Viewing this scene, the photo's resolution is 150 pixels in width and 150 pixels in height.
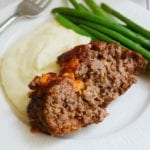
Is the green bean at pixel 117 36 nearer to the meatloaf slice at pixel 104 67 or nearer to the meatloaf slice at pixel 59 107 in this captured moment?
the meatloaf slice at pixel 104 67

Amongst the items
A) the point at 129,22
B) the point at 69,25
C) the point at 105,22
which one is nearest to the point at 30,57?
the point at 69,25

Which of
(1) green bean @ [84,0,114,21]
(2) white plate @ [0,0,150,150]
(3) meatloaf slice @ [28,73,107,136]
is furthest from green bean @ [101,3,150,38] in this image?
(3) meatloaf slice @ [28,73,107,136]

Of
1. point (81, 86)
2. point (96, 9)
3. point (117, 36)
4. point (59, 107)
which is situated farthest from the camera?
point (96, 9)

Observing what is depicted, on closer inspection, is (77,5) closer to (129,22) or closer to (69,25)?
(69,25)

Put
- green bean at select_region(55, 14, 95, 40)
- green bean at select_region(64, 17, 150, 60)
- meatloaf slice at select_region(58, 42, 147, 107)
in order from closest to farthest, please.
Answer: meatloaf slice at select_region(58, 42, 147, 107)
green bean at select_region(64, 17, 150, 60)
green bean at select_region(55, 14, 95, 40)

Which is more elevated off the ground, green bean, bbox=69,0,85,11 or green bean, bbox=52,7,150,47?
green bean, bbox=69,0,85,11

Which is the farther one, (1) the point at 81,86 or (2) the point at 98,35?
(2) the point at 98,35

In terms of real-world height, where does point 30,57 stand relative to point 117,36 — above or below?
above

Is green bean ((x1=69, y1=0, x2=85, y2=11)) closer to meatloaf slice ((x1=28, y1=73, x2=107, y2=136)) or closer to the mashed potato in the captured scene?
the mashed potato
